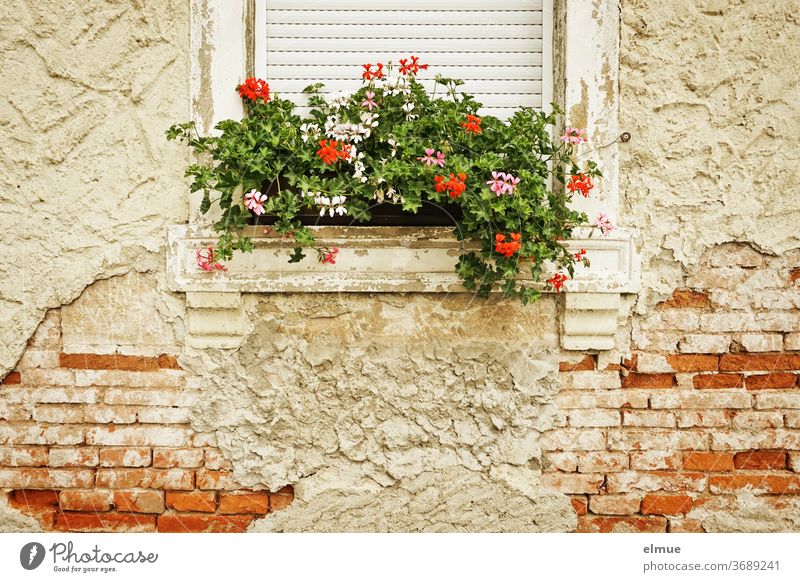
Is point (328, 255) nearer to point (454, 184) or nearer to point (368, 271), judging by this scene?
point (368, 271)

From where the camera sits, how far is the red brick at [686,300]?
8.14 feet

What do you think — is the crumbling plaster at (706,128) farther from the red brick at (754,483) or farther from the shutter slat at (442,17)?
the red brick at (754,483)

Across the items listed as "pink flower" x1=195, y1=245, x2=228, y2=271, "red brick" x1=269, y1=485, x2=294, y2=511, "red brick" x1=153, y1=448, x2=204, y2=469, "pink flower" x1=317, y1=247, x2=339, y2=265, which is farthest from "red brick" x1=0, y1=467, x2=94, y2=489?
"pink flower" x1=317, y1=247, x2=339, y2=265

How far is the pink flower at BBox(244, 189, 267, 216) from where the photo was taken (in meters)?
2.18

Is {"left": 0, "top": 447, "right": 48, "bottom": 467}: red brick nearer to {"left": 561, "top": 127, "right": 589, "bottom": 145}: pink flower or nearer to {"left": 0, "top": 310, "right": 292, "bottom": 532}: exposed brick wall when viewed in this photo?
{"left": 0, "top": 310, "right": 292, "bottom": 532}: exposed brick wall

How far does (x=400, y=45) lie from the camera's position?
2514mm

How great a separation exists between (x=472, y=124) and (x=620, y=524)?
5.31 ft

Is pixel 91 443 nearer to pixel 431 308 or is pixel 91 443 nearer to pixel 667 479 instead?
pixel 431 308

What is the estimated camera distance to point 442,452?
2496mm

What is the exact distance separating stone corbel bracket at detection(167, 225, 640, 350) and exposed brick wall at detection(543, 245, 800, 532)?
0.22m

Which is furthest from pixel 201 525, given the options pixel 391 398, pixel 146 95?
pixel 146 95

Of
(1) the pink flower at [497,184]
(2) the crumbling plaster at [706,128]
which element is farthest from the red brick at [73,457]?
(2) the crumbling plaster at [706,128]

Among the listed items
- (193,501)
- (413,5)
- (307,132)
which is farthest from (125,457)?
(413,5)

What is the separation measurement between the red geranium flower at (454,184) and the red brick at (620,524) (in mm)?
1367
